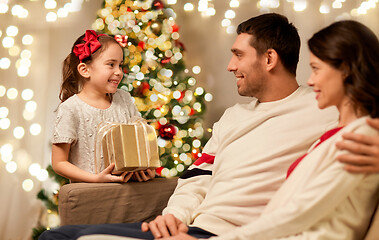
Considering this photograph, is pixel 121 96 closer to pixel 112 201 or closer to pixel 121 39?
pixel 112 201

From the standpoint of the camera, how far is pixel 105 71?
2135mm

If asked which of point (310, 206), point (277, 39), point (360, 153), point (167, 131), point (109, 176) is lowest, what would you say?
point (167, 131)

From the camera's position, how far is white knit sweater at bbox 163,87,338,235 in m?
1.47

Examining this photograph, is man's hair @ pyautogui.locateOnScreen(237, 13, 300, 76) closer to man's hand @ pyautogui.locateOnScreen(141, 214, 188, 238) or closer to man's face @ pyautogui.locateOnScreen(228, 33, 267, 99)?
man's face @ pyautogui.locateOnScreen(228, 33, 267, 99)

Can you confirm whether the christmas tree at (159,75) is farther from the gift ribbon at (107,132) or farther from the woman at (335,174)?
the woman at (335,174)

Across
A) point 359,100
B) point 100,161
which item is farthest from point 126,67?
point 359,100

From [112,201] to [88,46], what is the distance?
2.70 feet

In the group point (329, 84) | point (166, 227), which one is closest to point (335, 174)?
point (329, 84)

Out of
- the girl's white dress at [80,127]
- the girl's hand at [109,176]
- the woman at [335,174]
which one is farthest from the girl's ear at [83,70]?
the woman at [335,174]

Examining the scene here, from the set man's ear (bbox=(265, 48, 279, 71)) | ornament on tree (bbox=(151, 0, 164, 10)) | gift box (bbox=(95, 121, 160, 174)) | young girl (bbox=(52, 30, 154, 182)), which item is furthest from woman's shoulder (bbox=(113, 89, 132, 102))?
ornament on tree (bbox=(151, 0, 164, 10))

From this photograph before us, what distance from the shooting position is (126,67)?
10.5 feet

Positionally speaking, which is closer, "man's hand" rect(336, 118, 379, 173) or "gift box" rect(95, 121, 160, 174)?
"man's hand" rect(336, 118, 379, 173)

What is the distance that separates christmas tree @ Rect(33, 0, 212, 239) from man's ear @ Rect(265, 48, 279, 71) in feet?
5.08

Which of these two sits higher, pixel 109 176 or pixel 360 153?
pixel 360 153
